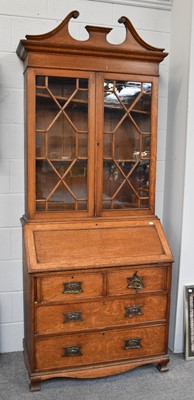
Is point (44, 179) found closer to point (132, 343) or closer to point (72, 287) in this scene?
point (72, 287)

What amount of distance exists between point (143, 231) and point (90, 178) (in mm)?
461

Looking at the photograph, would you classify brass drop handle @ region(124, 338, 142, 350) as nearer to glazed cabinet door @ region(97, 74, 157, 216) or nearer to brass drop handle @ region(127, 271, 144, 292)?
brass drop handle @ region(127, 271, 144, 292)

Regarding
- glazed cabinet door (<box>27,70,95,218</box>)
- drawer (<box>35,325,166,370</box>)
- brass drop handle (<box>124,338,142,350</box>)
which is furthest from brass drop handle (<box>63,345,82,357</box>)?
glazed cabinet door (<box>27,70,95,218</box>)

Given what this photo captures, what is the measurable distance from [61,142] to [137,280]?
0.93 meters

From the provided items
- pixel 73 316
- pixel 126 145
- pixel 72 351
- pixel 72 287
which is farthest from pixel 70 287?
pixel 126 145

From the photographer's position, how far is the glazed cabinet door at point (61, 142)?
7.48 feet

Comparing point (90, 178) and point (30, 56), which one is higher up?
point (30, 56)

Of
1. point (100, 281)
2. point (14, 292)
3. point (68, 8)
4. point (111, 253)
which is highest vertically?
point (68, 8)

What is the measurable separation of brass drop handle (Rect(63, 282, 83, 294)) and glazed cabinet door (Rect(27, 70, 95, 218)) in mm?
418

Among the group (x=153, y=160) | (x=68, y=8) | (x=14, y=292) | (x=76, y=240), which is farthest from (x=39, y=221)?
(x=68, y=8)

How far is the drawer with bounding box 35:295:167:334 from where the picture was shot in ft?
7.29

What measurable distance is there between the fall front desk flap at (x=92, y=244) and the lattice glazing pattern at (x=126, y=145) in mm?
162

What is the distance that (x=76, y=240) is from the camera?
2.31 metres

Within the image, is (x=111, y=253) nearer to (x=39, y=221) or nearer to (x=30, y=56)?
(x=39, y=221)
